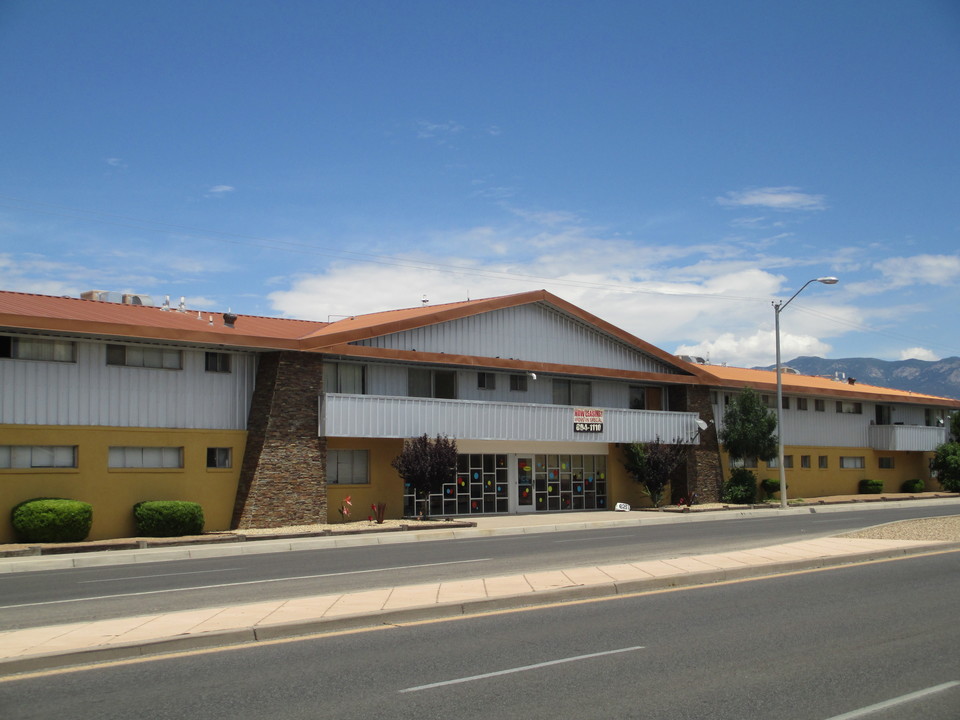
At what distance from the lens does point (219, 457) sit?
28875mm

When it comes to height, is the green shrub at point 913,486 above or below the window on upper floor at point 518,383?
below

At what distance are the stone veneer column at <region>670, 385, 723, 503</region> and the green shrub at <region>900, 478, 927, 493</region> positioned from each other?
17728 mm

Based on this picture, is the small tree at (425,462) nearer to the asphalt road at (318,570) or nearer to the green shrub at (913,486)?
the asphalt road at (318,570)

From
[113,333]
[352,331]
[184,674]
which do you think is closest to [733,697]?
[184,674]

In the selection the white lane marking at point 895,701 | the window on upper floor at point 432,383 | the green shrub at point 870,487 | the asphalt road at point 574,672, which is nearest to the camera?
the white lane marking at point 895,701

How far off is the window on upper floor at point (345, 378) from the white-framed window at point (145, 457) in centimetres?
519

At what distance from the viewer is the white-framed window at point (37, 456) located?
2484 centimetres

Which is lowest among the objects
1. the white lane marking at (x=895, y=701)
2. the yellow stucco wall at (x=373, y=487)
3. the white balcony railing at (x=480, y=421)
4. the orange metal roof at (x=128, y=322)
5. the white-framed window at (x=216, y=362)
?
the white lane marking at (x=895, y=701)

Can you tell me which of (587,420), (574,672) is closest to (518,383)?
(587,420)

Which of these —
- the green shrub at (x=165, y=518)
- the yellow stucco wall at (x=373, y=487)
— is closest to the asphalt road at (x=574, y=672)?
the green shrub at (x=165, y=518)

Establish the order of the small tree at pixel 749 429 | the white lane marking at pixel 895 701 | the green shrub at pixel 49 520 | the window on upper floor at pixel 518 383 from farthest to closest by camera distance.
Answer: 1. the small tree at pixel 749 429
2. the window on upper floor at pixel 518 383
3. the green shrub at pixel 49 520
4. the white lane marking at pixel 895 701

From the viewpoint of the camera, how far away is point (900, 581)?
14.8 meters

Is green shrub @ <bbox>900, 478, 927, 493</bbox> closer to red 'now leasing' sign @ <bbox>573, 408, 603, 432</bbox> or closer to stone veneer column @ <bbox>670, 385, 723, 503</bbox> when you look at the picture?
stone veneer column @ <bbox>670, 385, 723, 503</bbox>

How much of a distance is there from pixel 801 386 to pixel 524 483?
1882 centimetres
